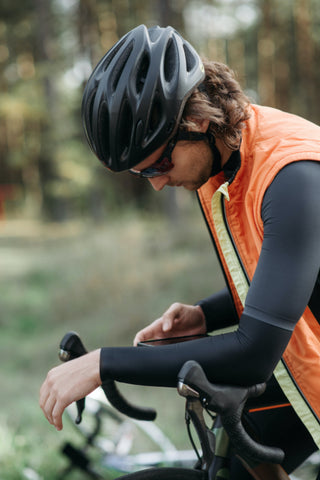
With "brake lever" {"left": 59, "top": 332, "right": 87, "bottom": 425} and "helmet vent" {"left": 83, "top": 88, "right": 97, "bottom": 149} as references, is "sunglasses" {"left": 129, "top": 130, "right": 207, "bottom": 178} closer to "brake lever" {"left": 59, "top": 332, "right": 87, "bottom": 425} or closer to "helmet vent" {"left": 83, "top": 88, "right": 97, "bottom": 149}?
"helmet vent" {"left": 83, "top": 88, "right": 97, "bottom": 149}

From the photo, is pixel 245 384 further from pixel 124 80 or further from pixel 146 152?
pixel 124 80

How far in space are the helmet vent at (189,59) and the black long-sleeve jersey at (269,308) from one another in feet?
1.79

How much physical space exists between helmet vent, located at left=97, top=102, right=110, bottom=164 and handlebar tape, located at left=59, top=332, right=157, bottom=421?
2.06 feet

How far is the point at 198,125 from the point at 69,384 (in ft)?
2.99

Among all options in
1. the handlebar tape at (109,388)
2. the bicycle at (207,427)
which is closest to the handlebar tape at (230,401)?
the bicycle at (207,427)

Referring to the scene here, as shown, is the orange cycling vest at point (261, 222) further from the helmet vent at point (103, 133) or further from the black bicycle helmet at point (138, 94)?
the helmet vent at point (103, 133)

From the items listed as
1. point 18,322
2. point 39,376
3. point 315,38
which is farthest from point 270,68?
point 39,376

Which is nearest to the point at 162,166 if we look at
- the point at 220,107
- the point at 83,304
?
the point at 220,107

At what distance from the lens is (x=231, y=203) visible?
65.2 inches

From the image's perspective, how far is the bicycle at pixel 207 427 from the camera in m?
1.40

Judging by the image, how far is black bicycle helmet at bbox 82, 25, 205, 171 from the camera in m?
1.64

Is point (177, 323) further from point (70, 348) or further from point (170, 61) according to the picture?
point (170, 61)

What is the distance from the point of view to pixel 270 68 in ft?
64.7

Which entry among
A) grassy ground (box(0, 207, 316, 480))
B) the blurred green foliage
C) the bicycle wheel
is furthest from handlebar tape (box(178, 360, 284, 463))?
the blurred green foliage
